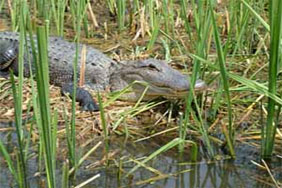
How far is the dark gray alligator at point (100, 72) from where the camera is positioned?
4.21m

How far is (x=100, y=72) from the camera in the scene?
16.0 ft

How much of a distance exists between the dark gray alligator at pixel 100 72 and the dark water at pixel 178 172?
2.73 ft

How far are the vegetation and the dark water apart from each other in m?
0.04

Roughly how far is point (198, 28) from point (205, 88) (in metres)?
0.36

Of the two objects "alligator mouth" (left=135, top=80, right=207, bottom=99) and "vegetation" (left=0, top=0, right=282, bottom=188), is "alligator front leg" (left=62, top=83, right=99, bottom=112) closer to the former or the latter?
"vegetation" (left=0, top=0, right=282, bottom=188)

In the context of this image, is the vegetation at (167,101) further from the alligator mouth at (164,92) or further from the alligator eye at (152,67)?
the alligator eye at (152,67)

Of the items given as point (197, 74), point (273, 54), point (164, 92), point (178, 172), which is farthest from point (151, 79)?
point (273, 54)

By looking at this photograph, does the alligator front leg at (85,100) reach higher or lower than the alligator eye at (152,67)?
lower

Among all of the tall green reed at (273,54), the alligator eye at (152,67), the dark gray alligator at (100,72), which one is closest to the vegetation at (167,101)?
the tall green reed at (273,54)

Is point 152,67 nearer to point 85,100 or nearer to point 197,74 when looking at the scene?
point 85,100

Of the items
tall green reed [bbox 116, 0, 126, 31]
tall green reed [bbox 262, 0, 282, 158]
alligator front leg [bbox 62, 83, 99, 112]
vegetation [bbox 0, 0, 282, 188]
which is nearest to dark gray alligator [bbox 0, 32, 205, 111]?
alligator front leg [bbox 62, 83, 99, 112]

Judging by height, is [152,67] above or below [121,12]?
below

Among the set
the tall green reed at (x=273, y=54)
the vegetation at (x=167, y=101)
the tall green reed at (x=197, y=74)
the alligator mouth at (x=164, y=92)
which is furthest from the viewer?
the alligator mouth at (x=164, y=92)

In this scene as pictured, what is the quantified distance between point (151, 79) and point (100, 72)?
0.58 m
